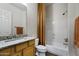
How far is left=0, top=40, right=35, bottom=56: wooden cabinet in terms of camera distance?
137cm

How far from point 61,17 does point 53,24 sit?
14 centimetres

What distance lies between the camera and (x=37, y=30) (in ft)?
5.14

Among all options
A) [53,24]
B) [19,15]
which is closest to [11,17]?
[19,15]

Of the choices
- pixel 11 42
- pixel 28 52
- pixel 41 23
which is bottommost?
pixel 28 52

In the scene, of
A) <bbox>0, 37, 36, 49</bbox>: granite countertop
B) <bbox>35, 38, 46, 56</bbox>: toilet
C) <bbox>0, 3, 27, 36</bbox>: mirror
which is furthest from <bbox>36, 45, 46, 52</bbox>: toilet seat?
<bbox>0, 3, 27, 36</bbox>: mirror

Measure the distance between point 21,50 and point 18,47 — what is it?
6 cm

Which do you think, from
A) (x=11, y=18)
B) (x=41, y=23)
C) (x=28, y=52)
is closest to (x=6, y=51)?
(x=28, y=52)

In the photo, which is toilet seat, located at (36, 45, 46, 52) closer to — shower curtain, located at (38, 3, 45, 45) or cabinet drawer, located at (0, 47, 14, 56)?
shower curtain, located at (38, 3, 45, 45)

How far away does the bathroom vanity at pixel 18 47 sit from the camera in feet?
4.40

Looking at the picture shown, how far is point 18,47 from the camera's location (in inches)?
57.4

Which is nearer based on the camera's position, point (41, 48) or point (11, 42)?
point (11, 42)

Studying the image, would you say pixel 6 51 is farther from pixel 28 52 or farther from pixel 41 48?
pixel 41 48

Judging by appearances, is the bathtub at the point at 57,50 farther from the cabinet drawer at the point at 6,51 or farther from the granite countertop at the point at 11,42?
the cabinet drawer at the point at 6,51

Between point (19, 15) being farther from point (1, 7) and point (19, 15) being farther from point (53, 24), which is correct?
point (53, 24)
